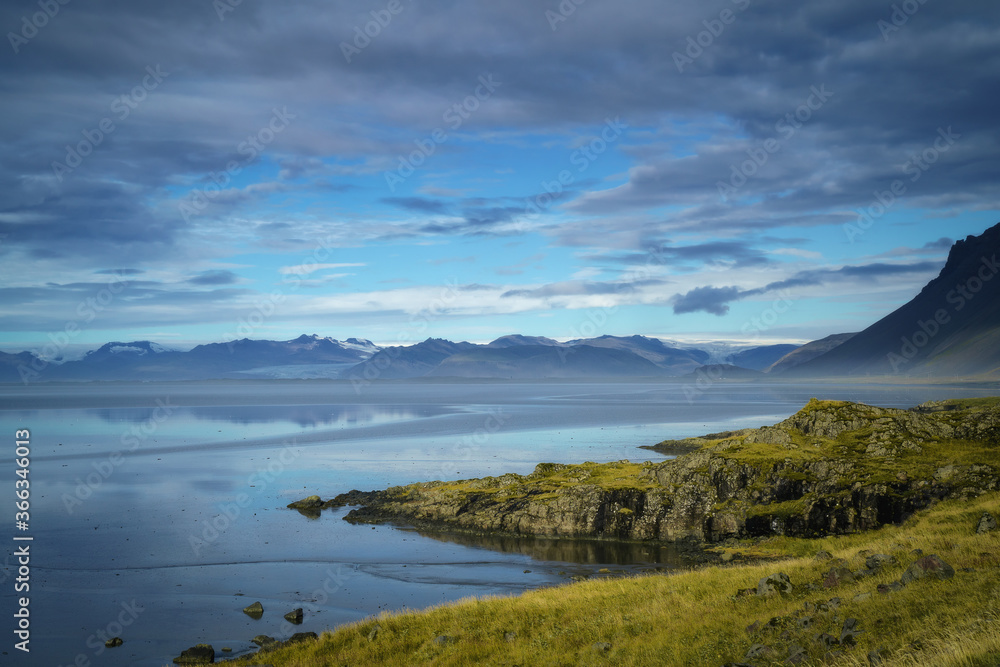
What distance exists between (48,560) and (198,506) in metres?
18.0

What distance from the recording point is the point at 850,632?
57.9 feet

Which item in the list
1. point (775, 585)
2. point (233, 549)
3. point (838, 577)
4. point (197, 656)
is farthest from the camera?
point (233, 549)

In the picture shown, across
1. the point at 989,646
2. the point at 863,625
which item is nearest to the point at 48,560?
the point at 863,625

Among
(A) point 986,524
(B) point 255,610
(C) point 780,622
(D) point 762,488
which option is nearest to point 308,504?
(B) point 255,610

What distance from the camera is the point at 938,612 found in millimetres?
17500

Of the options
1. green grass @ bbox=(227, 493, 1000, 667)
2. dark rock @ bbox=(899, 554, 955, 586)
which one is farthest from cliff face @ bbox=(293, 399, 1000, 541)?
dark rock @ bbox=(899, 554, 955, 586)

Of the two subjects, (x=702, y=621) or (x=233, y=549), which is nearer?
(x=702, y=621)

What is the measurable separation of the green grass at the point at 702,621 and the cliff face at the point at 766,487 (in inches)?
393

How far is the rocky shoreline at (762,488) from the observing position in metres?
44.4

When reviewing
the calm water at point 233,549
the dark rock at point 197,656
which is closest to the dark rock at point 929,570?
the calm water at point 233,549

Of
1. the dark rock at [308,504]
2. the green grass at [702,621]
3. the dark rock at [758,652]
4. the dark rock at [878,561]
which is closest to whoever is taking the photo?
the green grass at [702,621]

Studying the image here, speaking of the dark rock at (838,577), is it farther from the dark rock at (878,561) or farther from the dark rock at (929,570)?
the dark rock at (929,570)

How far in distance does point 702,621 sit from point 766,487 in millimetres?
30088

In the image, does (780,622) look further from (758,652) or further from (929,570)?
(929,570)
